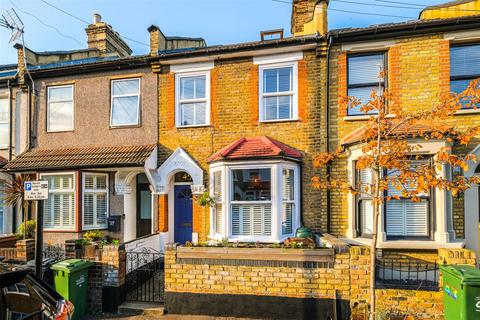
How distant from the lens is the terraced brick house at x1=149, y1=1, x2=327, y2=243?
25.3ft

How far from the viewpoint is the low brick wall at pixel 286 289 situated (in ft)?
16.1

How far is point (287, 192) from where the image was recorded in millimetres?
7922

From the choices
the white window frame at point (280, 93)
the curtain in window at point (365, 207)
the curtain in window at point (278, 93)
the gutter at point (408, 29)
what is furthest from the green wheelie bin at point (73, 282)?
the gutter at point (408, 29)

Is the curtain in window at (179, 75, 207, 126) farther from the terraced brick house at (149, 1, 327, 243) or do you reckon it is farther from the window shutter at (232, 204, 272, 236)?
the window shutter at (232, 204, 272, 236)

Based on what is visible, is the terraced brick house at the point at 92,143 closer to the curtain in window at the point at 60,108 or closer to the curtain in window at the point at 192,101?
the curtain in window at the point at 60,108

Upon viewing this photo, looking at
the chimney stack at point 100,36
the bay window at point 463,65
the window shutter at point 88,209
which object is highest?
the chimney stack at point 100,36

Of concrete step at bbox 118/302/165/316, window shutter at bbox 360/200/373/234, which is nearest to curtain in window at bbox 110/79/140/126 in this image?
concrete step at bbox 118/302/165/316

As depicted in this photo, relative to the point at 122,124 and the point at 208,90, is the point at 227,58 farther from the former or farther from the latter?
the point at 122,124

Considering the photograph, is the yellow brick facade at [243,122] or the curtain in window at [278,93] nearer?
the yellow brick facade at [243,122]

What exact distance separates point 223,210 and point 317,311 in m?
3.48

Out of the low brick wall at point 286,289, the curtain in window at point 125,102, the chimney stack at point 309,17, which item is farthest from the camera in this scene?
the curtain in window at point 125,102

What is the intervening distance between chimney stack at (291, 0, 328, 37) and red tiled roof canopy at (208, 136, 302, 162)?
3369mm

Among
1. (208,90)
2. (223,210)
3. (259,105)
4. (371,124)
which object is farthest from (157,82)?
(371,124)

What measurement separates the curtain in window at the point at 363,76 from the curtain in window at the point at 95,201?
7.80 meters
